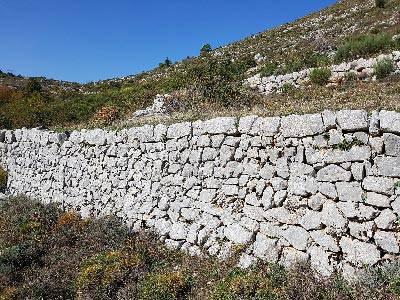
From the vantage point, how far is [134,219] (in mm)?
12398

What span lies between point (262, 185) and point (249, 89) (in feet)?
45.1

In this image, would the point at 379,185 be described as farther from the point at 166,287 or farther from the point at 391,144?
the point at 166,287

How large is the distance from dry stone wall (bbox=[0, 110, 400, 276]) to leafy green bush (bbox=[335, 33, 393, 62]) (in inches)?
542

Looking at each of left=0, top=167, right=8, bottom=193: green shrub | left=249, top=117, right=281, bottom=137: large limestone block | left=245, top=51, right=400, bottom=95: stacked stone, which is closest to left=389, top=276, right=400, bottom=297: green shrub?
left=249, top=117, right=281, bottom=137: large limestone block

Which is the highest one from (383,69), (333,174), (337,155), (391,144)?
(383,69)

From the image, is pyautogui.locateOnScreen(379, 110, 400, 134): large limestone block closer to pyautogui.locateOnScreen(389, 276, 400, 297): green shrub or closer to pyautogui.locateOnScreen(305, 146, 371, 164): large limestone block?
pyautogui.locateOnScreen(305, 146, 371, 164): large limestone block

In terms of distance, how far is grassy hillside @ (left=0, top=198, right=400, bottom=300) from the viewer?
24.5 feet

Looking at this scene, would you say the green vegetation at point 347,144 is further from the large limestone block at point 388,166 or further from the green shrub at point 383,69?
the green shrub at point 383,69

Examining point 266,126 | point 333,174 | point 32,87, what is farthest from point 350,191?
point 32,87

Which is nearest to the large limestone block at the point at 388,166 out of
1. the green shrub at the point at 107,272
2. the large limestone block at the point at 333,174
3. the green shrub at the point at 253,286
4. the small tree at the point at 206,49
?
the large limestone block at the point at 333,174

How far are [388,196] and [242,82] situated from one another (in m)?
17.5

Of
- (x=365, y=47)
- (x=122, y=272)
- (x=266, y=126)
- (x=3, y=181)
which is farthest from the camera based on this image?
(x=365, y=47)

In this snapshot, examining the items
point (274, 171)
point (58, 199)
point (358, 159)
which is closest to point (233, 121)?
point (274, 171)

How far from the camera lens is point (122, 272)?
10039mm
